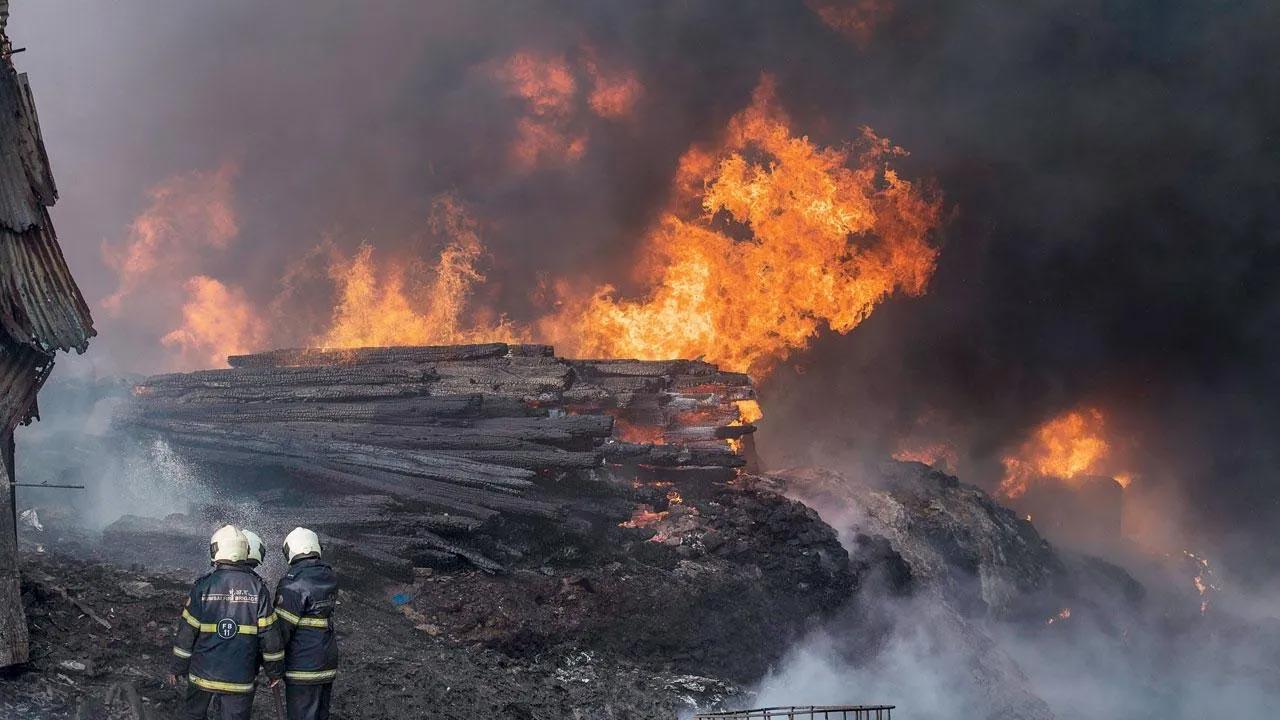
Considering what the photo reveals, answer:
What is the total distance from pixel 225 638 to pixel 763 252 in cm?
1462

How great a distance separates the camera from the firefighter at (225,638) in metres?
5.95

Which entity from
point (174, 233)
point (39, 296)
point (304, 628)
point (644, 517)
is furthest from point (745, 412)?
point (174, 233)

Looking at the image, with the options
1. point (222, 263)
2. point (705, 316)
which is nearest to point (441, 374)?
point (705, 316)

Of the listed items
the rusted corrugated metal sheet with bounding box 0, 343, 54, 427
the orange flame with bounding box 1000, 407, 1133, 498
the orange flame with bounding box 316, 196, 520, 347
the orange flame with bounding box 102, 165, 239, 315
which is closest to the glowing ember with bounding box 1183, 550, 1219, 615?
the orange flame with bounding box 1000, 407, 1133, 498

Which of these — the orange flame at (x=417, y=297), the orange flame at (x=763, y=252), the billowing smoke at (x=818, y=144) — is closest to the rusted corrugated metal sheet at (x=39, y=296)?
the orange flame at (x=417, y=297)

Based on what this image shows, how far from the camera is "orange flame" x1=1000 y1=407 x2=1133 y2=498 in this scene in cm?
2222

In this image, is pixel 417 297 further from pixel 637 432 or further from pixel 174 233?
pixel 637 432

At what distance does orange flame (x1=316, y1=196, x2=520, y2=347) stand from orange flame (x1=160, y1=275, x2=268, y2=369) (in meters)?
1.91

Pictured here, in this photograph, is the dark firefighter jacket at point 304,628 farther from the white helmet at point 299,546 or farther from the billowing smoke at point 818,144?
the billowing smoke at point 818,144

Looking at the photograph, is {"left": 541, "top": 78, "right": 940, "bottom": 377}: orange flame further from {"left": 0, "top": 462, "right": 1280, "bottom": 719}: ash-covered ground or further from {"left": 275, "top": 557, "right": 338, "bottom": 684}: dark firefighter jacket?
{"left": 275, "top": 557, "right": 338, "bottom": 684}: dark firefighter jacket

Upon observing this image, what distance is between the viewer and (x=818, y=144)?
20.9 metres

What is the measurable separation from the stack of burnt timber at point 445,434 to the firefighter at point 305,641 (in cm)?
392

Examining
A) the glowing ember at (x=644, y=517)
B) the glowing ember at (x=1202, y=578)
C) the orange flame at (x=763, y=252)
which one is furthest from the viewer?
the glowing ember at (x=1202, y=578)

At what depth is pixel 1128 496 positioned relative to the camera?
22.5 meters
